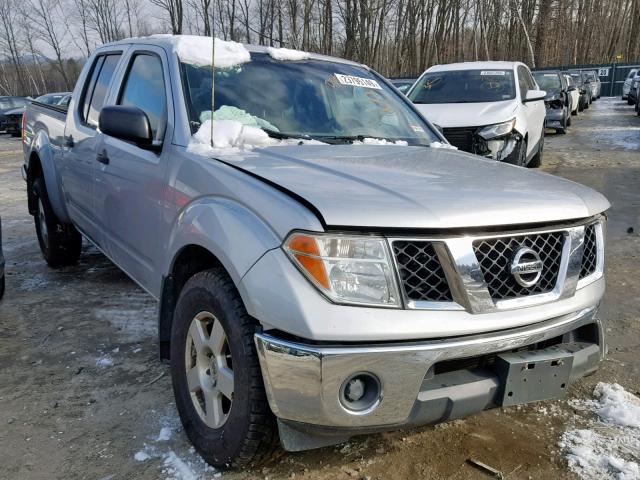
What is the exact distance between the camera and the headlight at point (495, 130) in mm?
7168

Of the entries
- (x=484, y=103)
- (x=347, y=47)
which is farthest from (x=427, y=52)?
(x=484, y=103)

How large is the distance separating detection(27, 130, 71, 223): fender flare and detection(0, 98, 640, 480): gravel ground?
0.64 metres

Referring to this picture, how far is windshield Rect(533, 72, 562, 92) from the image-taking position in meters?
15.1

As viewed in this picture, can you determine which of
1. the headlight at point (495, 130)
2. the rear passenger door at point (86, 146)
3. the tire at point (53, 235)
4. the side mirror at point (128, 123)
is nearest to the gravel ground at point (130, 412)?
the tire at point (53, 235)

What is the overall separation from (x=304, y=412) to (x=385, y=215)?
70 cm

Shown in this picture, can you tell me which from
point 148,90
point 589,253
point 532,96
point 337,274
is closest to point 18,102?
point 532,96

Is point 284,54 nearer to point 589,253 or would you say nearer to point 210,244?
point 210,244

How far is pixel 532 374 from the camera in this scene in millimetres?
1980

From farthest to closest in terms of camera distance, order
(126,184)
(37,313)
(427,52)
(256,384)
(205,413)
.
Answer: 1. (427,52)
2. (37,313)
3. (126,184)
4. (205,413)
5. (256,384)

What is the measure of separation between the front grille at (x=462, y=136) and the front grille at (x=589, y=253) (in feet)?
16.7

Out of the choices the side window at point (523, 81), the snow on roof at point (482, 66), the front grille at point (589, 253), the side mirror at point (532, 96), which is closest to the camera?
the front grille at point (589, 253)

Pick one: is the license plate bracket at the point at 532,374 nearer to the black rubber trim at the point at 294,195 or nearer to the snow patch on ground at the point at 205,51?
the black rubber trim at the point at 294,195

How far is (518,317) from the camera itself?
1921 millimetres

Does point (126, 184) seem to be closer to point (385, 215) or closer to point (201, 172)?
point (201, 172)
